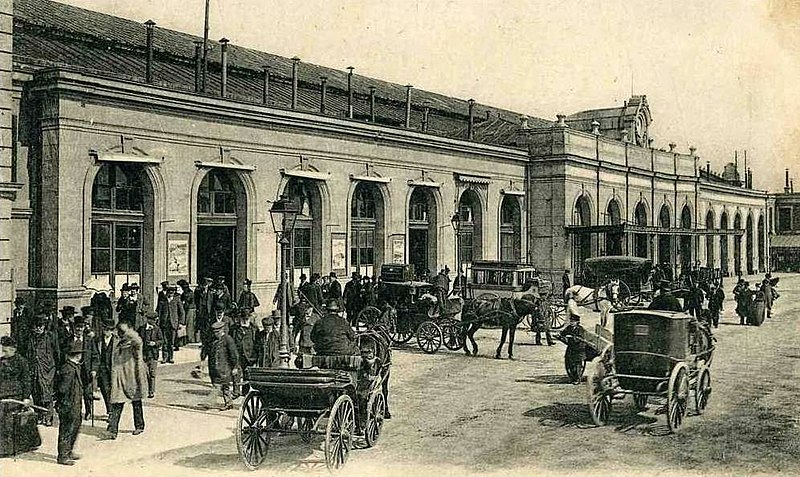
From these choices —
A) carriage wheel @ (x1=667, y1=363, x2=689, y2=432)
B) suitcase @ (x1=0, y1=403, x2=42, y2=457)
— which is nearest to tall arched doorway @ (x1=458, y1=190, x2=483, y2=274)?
carriage wheel @ (x1=667, y1=363, x2=689, y2=432)

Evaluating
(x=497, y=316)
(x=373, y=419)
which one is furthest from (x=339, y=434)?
(x=497, y=316)

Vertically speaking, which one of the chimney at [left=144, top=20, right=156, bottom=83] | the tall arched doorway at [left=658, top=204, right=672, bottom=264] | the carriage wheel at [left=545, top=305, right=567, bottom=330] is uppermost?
the chimney at [left=144, top=20, right=156, bottom=83]

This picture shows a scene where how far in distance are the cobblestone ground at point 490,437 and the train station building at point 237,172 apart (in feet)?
9.80

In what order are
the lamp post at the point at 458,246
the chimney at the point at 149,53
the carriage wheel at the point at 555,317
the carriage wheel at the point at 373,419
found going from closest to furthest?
1. the carriage wheel at the point at 373,419
2. the chimney at the point at 149,53
3. the carriage wheel at the point at 555,317
4. the lamp post at the point at 458,246

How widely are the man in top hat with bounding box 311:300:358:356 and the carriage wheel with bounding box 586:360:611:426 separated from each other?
336 cm

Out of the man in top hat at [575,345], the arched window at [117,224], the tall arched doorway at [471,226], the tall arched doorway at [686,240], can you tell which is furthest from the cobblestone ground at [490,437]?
the tall arched doorway at [686,240]

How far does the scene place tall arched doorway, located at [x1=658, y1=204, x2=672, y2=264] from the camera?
145ft

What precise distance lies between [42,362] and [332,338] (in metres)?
4.35

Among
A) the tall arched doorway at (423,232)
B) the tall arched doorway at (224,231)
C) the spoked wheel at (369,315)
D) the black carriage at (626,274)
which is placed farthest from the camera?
the tall arched doorway at (423,232)

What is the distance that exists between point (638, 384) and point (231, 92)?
17.6m

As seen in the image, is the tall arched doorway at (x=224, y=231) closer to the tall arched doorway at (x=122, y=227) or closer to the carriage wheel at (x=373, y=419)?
the tall arched doorway at (x=122, y=227)

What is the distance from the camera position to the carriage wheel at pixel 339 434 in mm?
8289

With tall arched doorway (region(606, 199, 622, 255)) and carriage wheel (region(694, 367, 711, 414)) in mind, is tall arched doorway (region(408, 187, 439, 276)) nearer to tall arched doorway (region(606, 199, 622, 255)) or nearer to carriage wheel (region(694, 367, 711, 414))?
tall arched doorway (region(606, 199, 622, 255))

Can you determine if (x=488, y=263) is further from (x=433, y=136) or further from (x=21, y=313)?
(x=21, y=313)
